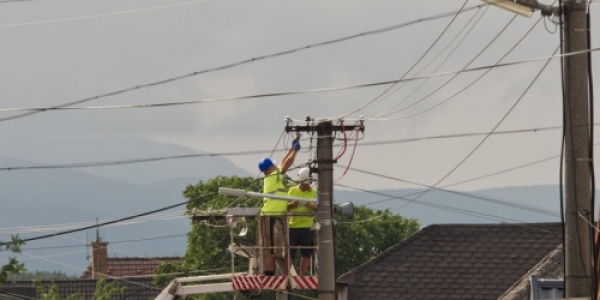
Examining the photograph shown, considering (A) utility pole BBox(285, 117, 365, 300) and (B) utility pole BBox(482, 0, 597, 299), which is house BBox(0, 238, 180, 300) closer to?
(A) utility pole BBox(285, 117, 365, 300)

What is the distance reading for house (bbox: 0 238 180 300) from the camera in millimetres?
102250

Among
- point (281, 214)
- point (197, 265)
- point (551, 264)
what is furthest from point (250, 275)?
point (197, 265)

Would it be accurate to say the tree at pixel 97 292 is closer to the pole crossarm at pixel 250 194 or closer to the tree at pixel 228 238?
the tree at pixel 228 238

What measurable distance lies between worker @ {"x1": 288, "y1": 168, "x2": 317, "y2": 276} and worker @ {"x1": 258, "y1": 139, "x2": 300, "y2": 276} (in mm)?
191

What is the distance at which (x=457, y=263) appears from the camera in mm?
40219

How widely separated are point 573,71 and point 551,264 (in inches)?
498

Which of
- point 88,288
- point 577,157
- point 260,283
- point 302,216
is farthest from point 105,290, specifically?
point 577,157

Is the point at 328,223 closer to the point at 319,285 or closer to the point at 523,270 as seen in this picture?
the point at 319,285

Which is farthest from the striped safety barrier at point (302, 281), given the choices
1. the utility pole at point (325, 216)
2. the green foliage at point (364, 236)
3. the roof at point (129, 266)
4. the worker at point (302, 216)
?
the roof at point (129, 266)

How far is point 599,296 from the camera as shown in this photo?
2419cm

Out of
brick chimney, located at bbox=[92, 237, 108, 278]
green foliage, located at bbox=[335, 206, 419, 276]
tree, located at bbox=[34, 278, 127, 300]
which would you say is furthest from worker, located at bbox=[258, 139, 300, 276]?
brick chimney, located at bbox=[92, 237, 108, 278]

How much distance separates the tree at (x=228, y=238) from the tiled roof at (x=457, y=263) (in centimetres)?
4170

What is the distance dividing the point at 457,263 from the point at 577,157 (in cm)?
1551

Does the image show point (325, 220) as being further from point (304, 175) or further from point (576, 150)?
point (576, 150)
